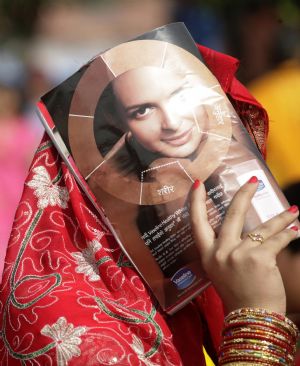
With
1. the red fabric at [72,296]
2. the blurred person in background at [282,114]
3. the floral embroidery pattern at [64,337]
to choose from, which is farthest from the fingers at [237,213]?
the blurred person in background at [282,114]

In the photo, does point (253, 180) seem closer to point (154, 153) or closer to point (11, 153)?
point (154, 153)

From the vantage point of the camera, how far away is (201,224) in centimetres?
167

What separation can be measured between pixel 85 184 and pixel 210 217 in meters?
0.26

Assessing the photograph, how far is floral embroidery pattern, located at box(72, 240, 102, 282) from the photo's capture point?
1771 mm

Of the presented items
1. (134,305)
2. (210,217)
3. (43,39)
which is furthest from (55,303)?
(43,39)

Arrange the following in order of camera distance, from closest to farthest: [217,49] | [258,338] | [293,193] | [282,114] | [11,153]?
[258,338], [293,193], [282,114], [11,153], [217,49]

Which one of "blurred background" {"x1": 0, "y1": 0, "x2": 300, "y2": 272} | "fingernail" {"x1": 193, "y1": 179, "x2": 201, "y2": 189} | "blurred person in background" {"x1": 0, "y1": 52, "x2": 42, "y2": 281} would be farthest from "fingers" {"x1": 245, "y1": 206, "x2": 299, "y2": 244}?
"blurred person in background" {"x1": 0, "y1": 52, "x2": 42, "y2": 281}

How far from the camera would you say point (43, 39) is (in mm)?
8961

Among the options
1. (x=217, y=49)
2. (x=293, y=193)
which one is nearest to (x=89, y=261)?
(x=293, y=193)

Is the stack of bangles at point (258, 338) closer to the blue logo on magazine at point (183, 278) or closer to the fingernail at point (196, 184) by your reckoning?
the blue logo on magazine at point (183, 278)

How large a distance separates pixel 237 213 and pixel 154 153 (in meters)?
0.20

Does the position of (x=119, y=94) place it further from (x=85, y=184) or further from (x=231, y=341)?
(x=231, y=341)

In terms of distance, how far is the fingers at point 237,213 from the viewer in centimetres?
166

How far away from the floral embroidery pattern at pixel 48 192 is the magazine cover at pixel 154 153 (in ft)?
0.26
